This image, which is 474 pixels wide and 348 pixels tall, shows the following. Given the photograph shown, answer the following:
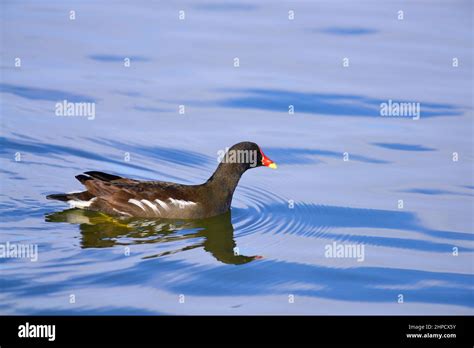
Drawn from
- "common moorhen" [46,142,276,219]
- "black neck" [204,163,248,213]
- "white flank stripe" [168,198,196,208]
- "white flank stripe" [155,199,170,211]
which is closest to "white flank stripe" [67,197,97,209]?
"common moorhen" [46,142,276,219]

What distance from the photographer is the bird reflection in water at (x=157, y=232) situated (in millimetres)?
12461

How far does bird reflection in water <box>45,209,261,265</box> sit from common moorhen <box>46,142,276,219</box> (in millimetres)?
110

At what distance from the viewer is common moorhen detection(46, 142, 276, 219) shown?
13422 mm

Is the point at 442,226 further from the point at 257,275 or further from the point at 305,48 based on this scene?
the point at 305,48

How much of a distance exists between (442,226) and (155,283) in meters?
4.38

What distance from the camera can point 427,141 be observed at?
16469mm

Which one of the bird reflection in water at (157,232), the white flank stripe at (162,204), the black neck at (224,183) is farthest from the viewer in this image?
the black neck at (224,183)

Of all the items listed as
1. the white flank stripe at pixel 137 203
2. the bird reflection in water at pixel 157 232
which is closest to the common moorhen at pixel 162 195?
the white flank stripe at pixel 137 203

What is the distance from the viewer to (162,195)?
44.0 ft

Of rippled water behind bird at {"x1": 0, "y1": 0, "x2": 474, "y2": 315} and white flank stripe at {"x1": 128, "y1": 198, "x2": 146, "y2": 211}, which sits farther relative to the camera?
white flank stripe at {"x1": 128, "y1": 198, "x2": 146, "y2": 211}

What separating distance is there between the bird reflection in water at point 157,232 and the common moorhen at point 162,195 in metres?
0.11

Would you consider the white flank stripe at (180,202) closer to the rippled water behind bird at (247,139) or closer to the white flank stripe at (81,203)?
the rippled water behind bird at (247,139)

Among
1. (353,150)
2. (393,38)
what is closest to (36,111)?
(353,150)

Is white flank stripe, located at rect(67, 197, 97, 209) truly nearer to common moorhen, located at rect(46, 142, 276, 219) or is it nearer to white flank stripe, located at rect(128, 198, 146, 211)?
common moorhen, located at rect(46, 142, 276, 219)
